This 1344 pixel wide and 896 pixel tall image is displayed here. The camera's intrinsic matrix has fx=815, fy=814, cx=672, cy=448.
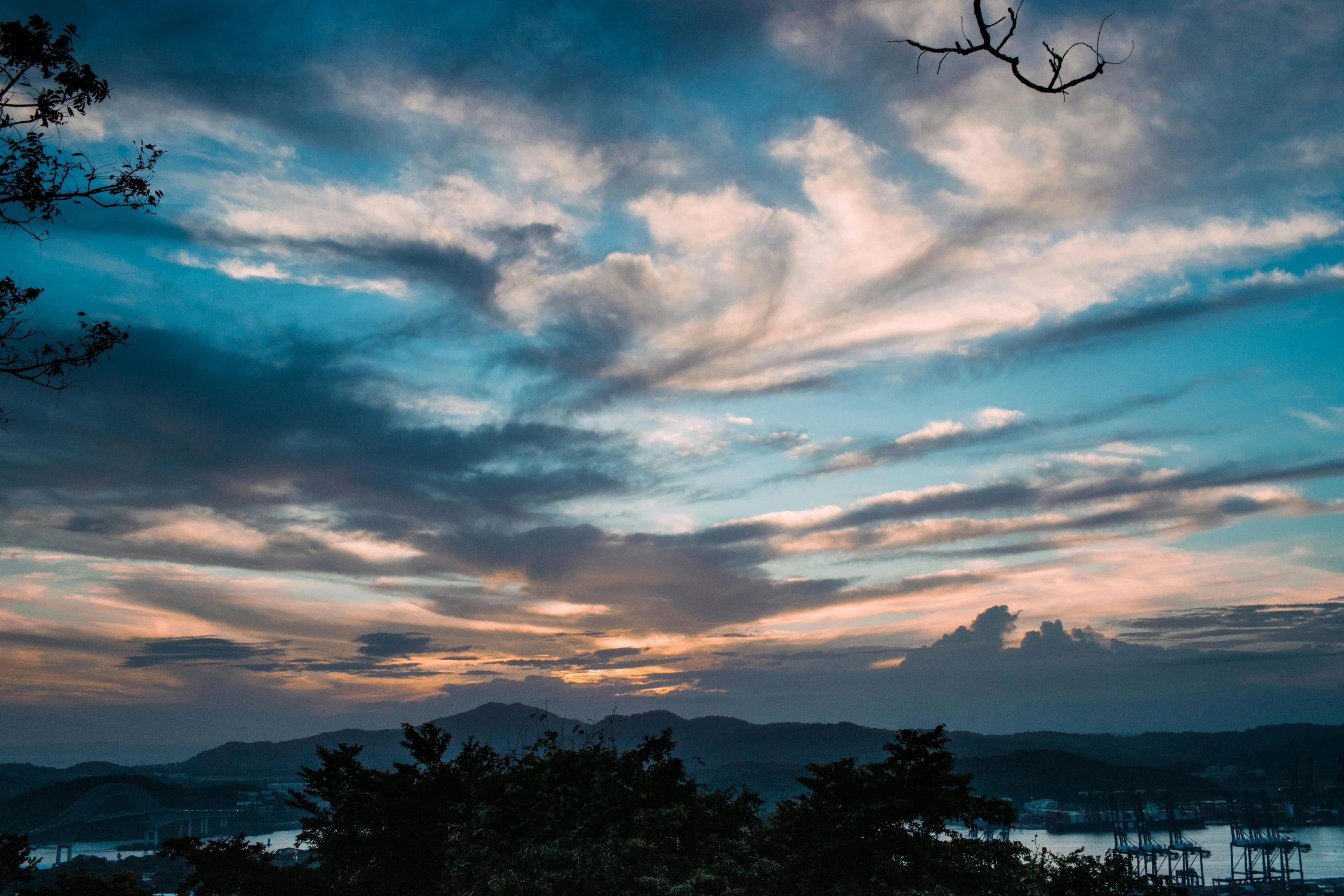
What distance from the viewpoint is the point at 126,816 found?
16562 centimetres

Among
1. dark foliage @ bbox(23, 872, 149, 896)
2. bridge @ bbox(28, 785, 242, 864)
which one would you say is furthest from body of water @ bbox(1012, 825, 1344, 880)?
bridge @ bbox(28, 785, 242, 864)

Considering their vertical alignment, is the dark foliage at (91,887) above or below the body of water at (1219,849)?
above

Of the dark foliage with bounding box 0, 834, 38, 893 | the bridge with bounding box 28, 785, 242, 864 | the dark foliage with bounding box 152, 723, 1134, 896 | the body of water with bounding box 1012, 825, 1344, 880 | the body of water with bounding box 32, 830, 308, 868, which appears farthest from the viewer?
the bridge with bounding box 28, 785, 242, 864

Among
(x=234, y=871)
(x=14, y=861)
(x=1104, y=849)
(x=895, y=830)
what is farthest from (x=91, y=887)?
(x=1104, y=849)

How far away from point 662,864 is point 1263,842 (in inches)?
6385

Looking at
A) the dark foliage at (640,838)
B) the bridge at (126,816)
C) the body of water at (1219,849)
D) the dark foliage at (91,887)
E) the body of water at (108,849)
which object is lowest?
the body of water at (1219,849)

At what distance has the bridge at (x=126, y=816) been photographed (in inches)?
6501

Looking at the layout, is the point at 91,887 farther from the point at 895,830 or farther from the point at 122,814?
the point at 122,814

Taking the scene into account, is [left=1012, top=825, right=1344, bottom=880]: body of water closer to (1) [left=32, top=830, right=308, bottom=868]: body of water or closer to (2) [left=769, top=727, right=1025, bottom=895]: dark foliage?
(2) [left=769, top=727, right=1025, bottom=895]: dark foliage

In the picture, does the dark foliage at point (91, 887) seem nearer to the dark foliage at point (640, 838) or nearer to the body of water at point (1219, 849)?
the dark foliage at point (640, 838)

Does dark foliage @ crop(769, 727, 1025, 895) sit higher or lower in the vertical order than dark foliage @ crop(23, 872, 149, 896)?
higher

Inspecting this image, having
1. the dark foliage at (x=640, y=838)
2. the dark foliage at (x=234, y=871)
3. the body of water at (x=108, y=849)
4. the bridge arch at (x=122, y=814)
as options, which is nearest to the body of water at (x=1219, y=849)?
the dark foliage at (x=640, y=838)

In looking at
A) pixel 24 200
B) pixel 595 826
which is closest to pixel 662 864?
pixel 595 826

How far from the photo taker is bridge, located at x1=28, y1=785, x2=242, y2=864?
165m
